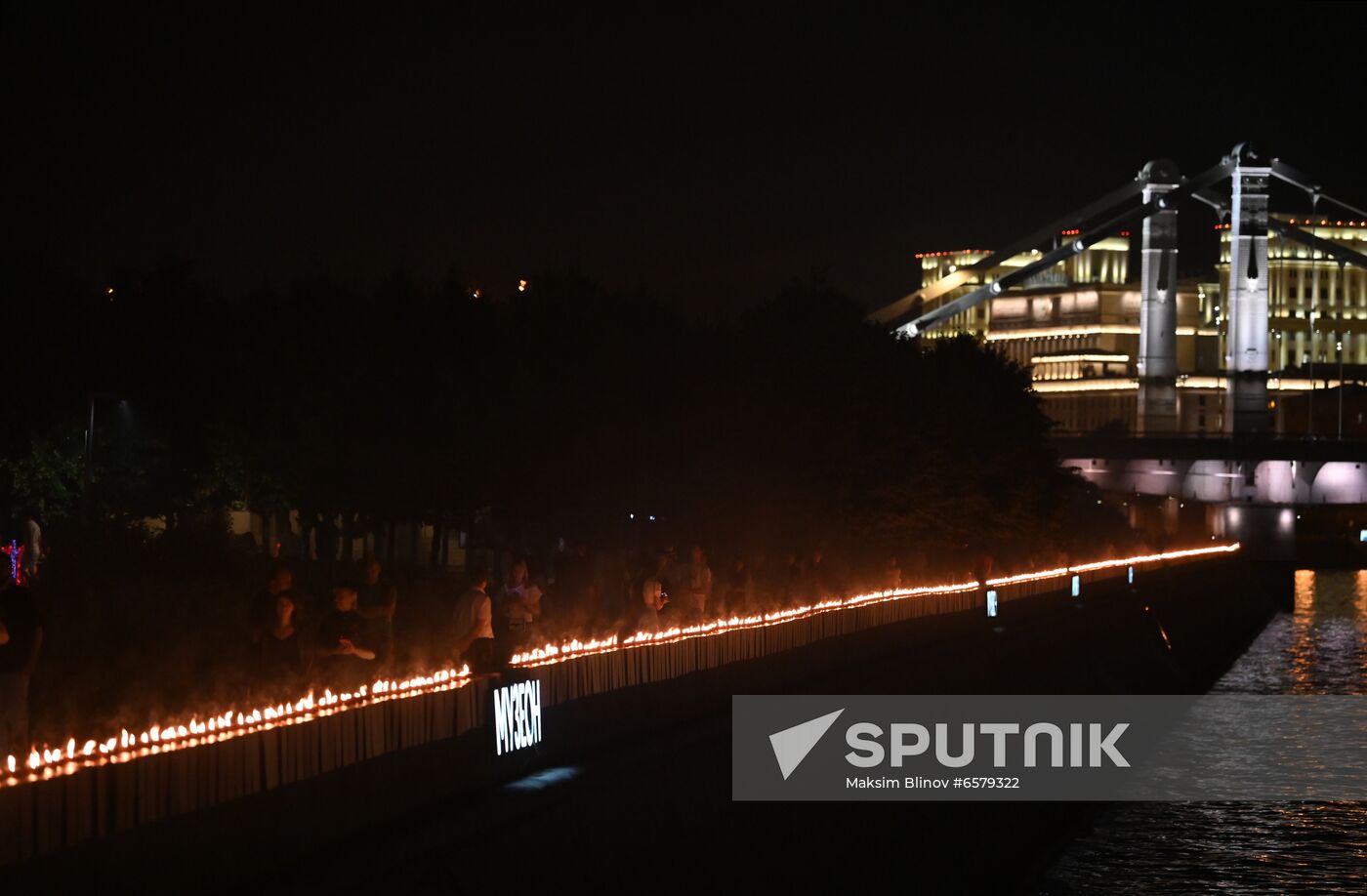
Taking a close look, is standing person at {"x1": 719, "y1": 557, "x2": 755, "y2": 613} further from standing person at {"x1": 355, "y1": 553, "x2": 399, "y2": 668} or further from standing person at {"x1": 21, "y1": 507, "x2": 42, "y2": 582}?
standing person at {"x1": 21, "y1": 507, "x2": 42, "y2": 582}

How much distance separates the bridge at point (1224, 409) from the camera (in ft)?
386

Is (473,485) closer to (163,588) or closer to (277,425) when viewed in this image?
(277,425)

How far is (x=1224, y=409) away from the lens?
Result: 156625 millimetres

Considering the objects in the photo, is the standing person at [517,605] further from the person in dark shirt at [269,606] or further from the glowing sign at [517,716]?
the glowing sign at [517,716]

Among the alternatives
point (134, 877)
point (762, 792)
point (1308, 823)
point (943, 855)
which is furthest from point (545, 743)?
point (1308, 823)

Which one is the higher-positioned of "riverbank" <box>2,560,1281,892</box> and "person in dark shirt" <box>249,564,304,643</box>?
"person in dark shirt" <box>249,564,304,643</box>

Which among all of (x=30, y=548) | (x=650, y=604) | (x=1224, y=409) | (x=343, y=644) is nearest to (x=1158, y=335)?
(x=1224, y=409)

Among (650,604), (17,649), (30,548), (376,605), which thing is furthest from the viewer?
(30,548)

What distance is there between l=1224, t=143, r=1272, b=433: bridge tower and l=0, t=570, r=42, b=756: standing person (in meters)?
132

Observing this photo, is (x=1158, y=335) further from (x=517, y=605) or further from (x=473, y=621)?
(x=473, y=621)

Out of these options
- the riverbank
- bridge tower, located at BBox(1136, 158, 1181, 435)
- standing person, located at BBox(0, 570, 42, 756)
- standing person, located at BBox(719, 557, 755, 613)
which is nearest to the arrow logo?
the riverbank

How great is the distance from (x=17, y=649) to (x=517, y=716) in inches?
125

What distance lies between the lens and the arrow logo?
1680 centimetres

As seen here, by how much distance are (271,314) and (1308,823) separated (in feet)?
126
